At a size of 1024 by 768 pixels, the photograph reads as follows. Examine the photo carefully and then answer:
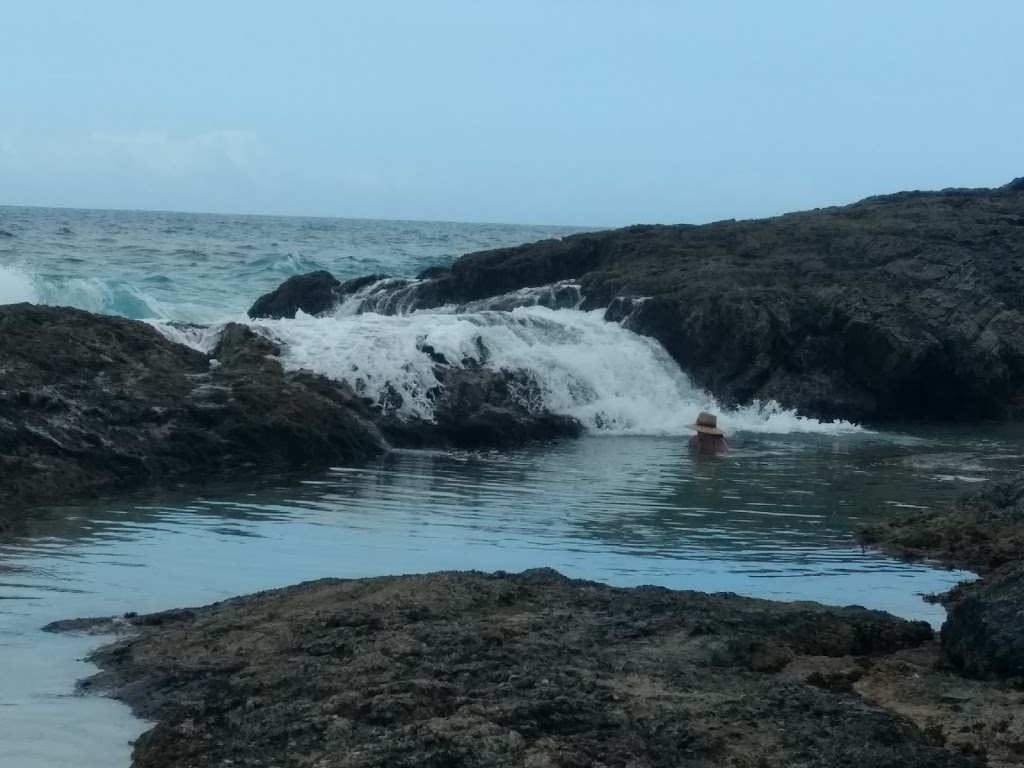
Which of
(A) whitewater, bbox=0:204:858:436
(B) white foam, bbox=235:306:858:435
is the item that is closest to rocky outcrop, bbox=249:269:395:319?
(A) whitewater, bbox=0:204:858:436

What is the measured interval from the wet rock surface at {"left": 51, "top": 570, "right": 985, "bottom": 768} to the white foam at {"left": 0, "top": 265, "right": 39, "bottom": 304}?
957 inches

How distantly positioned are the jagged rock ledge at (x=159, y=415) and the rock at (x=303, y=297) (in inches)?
422

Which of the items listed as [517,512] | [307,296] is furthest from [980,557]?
[307,296]

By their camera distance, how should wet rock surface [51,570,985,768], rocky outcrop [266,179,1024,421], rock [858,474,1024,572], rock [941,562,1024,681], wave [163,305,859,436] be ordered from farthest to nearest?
rocky outcrop [266,179,1024,421], wave [163,305,859,436], rock [858,474,1024,572], rock [941,562,1024,681], wet rock surface [51,570,985,768]

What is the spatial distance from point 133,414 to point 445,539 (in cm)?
392

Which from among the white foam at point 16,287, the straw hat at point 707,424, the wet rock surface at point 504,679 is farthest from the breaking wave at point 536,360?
the white foam at point 16,287

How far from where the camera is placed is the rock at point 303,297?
25438mm

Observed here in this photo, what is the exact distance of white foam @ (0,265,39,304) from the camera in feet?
94.6

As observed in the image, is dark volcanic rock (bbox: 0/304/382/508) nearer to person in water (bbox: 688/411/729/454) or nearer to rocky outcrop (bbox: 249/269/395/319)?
person in water (bbox: 688/411/729/454)

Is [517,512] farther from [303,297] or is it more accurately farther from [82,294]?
[82,294]

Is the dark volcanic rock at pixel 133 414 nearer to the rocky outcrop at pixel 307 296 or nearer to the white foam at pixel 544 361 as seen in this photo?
the white foam at pixel 544 361

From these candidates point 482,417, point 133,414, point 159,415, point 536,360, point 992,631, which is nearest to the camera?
point 992,631

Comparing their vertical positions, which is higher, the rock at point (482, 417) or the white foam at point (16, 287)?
the white foam at point (16, 287)

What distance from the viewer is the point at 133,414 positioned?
1159 cm
